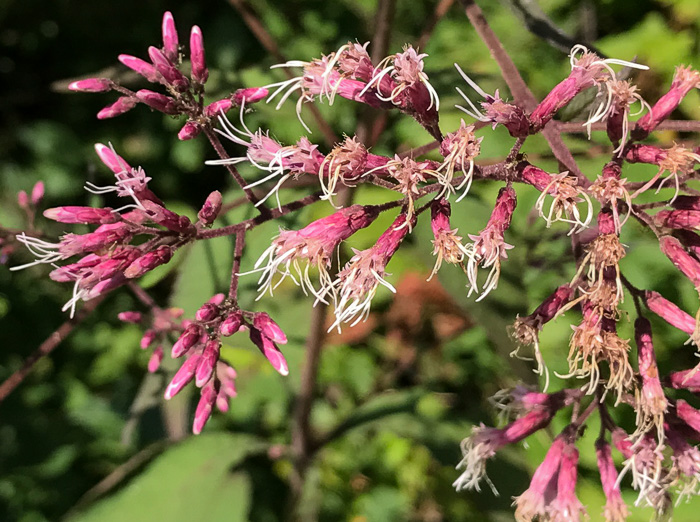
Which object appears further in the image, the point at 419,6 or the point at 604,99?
the point at 419,6

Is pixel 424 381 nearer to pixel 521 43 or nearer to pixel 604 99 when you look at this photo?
pixel 521 43

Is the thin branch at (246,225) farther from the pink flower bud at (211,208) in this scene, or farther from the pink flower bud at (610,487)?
the pink flower bud at (610,487)

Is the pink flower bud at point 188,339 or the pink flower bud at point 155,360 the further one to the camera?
the pink flower bud at point 155,360

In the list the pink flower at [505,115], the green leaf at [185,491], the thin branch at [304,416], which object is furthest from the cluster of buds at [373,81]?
the green leaf at [185,491]

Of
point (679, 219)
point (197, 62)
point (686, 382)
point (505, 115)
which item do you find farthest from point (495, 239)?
point (197, 62)

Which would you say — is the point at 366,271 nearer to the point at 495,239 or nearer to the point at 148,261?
the point at 495,239

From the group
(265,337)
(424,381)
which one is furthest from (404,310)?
(265,337)
